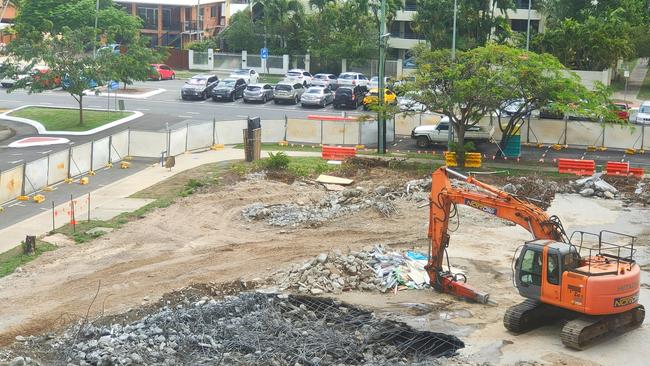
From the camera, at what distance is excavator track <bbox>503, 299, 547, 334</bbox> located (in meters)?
21.5

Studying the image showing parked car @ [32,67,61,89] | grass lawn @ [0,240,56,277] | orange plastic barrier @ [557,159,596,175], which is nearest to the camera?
grass lawn @ [0,240,56,277]

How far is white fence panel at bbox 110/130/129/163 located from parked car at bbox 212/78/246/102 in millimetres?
18334

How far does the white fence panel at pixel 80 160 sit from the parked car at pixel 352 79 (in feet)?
95.6

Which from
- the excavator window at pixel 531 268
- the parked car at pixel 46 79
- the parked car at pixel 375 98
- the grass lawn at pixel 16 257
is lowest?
the grass lawn at pixel 16 257

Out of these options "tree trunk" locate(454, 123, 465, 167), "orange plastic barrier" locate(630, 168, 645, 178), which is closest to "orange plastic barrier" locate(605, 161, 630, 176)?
"orange plastic barrier" locate(630, 168, 645, 178)

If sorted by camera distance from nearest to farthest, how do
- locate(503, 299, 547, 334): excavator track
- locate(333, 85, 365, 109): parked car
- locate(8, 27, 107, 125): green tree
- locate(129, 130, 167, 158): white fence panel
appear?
1. locate(503, 299, 547, 334): excavator track
2. locate(129, 130, 167, 158): white fence panel
3. locate(8, 27, 107, 125): green tree
4. locate(333, 85, 365, 109): parked car

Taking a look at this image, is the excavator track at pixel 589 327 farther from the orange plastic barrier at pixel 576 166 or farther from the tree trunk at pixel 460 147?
the tree trunk at pixel 460 147

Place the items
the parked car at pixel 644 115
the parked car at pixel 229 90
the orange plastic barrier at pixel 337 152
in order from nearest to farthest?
the orange plastic barrier at pixel 337 152, the parked car at pixel 644 115, the parked car at pixel 229 90

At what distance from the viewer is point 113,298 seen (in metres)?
24.6

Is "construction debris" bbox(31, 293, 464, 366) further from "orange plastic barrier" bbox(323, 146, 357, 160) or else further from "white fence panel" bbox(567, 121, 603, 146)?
"white fence panel" bbox(567, 121, 603, 146)

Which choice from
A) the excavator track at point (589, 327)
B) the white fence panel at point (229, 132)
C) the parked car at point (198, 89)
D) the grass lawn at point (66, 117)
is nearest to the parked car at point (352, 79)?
the parked car at point (198, 89)

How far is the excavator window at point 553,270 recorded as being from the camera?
2088 cm

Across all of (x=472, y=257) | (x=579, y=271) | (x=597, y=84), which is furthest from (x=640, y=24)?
(x=579, y=271)

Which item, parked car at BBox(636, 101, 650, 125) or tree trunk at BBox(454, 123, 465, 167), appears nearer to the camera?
tree trunk at BBox(454, 123, 465, 167)
